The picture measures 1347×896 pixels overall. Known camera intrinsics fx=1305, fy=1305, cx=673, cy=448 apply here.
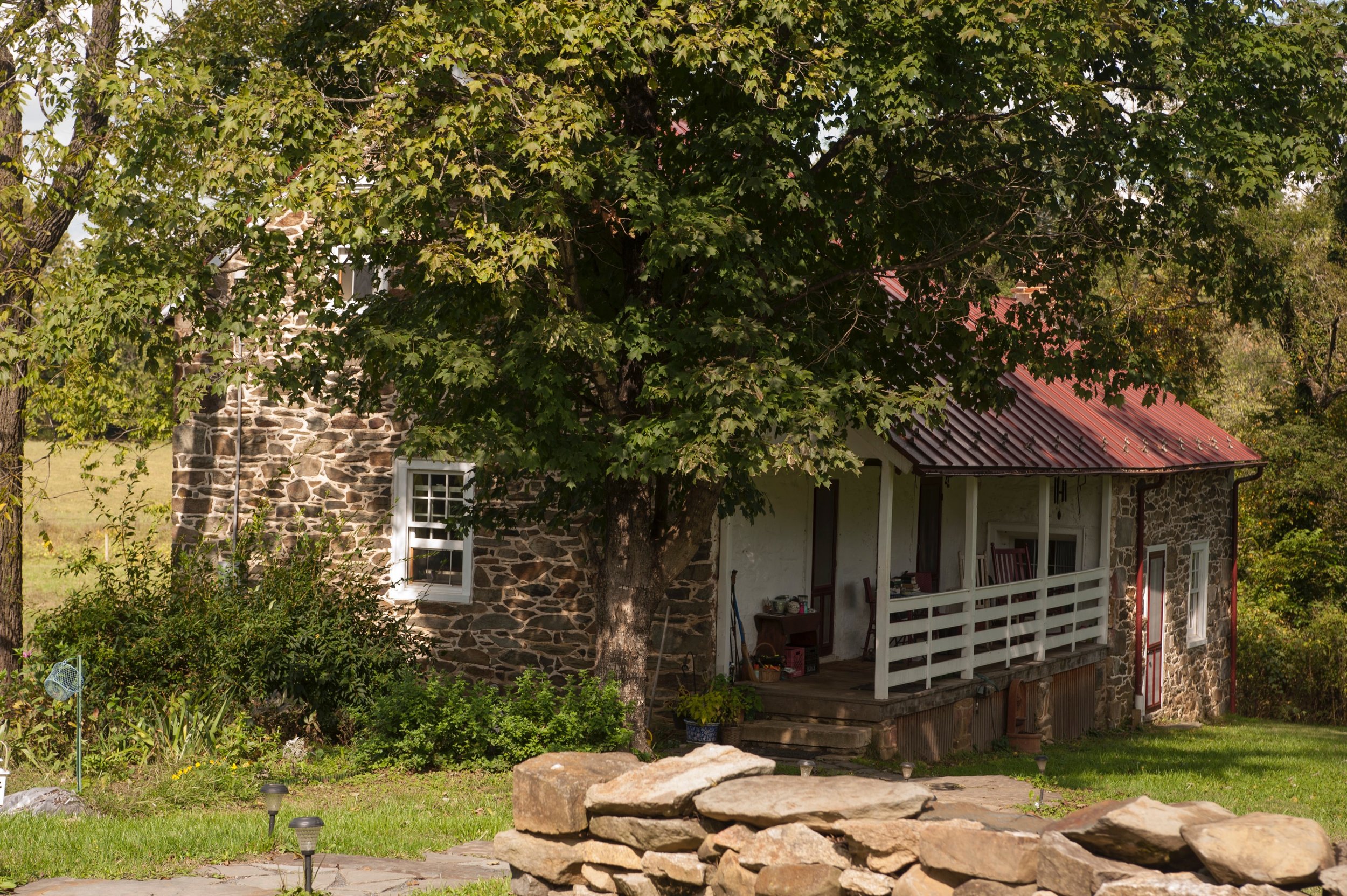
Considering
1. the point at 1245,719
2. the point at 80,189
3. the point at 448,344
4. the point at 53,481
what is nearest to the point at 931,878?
the point at 448,344

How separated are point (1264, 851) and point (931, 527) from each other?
1328 cm

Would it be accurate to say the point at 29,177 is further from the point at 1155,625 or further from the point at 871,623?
the point at 1155,625

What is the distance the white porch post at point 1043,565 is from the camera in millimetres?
16031

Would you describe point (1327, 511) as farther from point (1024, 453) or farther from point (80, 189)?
point (80, 189)

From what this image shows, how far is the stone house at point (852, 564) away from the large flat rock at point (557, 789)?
5.94m

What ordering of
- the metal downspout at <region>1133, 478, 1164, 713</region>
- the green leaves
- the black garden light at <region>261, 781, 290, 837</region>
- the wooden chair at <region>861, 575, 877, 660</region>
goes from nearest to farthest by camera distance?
the black garden light at <region>261, 781, 290, 837</region>
the green leaves
the wooden chair at <region>861, 575, 877, 660</region>
the metal downspout at <region>1133, 478, 1164, 713</region>

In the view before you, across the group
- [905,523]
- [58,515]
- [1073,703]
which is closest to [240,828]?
[905,523]

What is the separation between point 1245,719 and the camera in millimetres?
23328

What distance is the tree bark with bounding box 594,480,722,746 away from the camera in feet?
36.8

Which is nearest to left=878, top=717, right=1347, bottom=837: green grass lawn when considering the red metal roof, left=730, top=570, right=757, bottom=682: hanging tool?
left=730, top=570, right=757, bottom=682: hanging tool

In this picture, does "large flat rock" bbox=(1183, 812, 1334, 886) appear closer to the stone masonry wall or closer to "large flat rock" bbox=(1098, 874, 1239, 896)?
"large flat rock" bbox=(1098, 874, 1239, 896)

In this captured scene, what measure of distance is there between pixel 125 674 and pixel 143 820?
3.52 metres

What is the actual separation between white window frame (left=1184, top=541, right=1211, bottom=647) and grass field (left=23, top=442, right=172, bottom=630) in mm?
16617

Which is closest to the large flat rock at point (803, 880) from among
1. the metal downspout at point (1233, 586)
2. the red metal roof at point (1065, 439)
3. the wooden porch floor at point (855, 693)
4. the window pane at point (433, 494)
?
the red metal roof at point (1065, 439)
